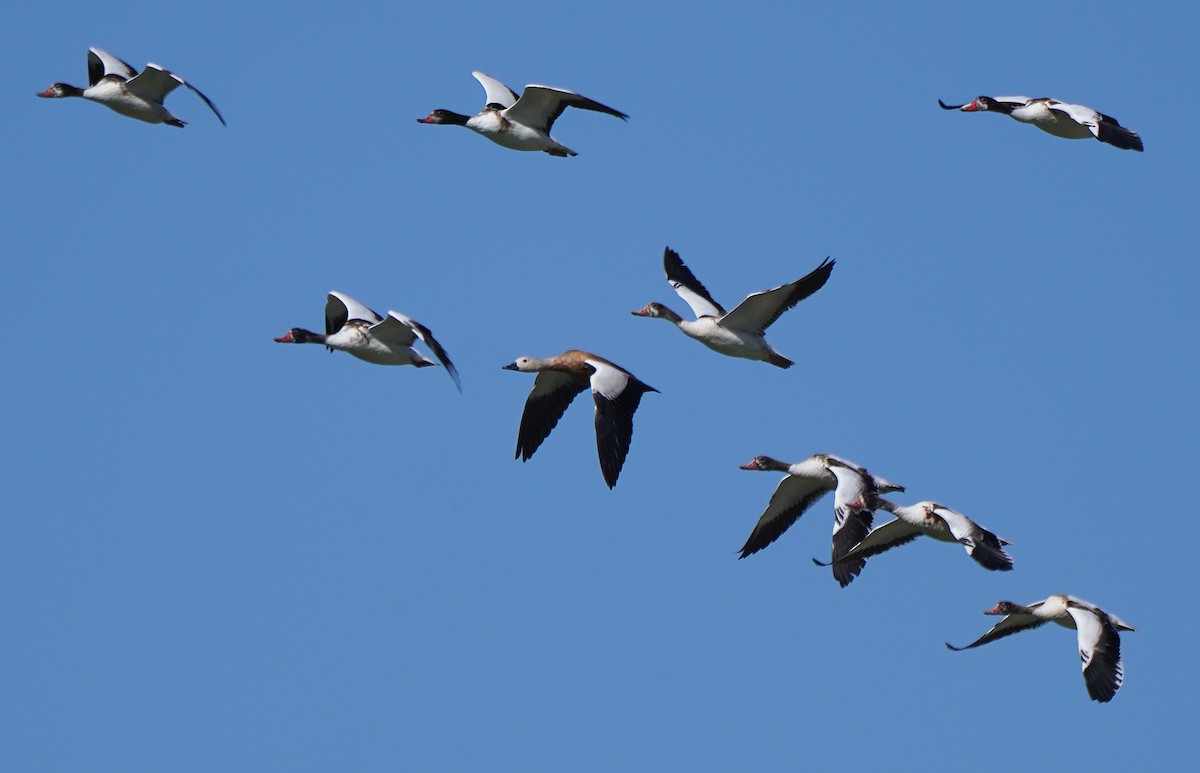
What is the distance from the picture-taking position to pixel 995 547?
16.7m

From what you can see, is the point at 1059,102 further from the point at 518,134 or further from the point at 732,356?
the point at 518,134

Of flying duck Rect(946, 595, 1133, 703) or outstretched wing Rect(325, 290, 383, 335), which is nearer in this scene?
flying duck Rect(946, 595, 1133, 703)

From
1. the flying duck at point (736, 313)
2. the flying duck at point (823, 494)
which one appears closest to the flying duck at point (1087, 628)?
the flying duck at point (823, 494)

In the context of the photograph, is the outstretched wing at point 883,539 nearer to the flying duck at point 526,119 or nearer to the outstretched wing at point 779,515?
the outstretched wing at point 779,515

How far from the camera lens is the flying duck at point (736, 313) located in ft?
60.1

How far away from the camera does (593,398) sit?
60.7 ft

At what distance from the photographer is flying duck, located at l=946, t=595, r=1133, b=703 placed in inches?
642

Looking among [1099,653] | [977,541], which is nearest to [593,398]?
[977,541]

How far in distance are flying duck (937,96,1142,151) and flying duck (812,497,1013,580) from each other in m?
4.94

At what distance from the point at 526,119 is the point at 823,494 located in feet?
20.3

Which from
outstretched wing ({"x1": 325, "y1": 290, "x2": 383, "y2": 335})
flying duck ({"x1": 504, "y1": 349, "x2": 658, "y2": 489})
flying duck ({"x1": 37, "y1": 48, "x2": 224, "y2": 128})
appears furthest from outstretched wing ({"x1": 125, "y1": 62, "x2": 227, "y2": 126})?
flying duck ({"x1": 504, "y1": 349, "x2": 658, "y2": 489})

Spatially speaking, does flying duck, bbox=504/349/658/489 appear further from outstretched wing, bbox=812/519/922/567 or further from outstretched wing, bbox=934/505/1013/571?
outstretched wing, bbox=934/505/1013/571

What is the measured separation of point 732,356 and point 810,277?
2056 mm

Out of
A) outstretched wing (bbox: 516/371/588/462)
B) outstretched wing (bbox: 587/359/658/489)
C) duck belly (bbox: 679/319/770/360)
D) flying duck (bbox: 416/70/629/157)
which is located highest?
flying duck (bbox: 416/70/629/157)
